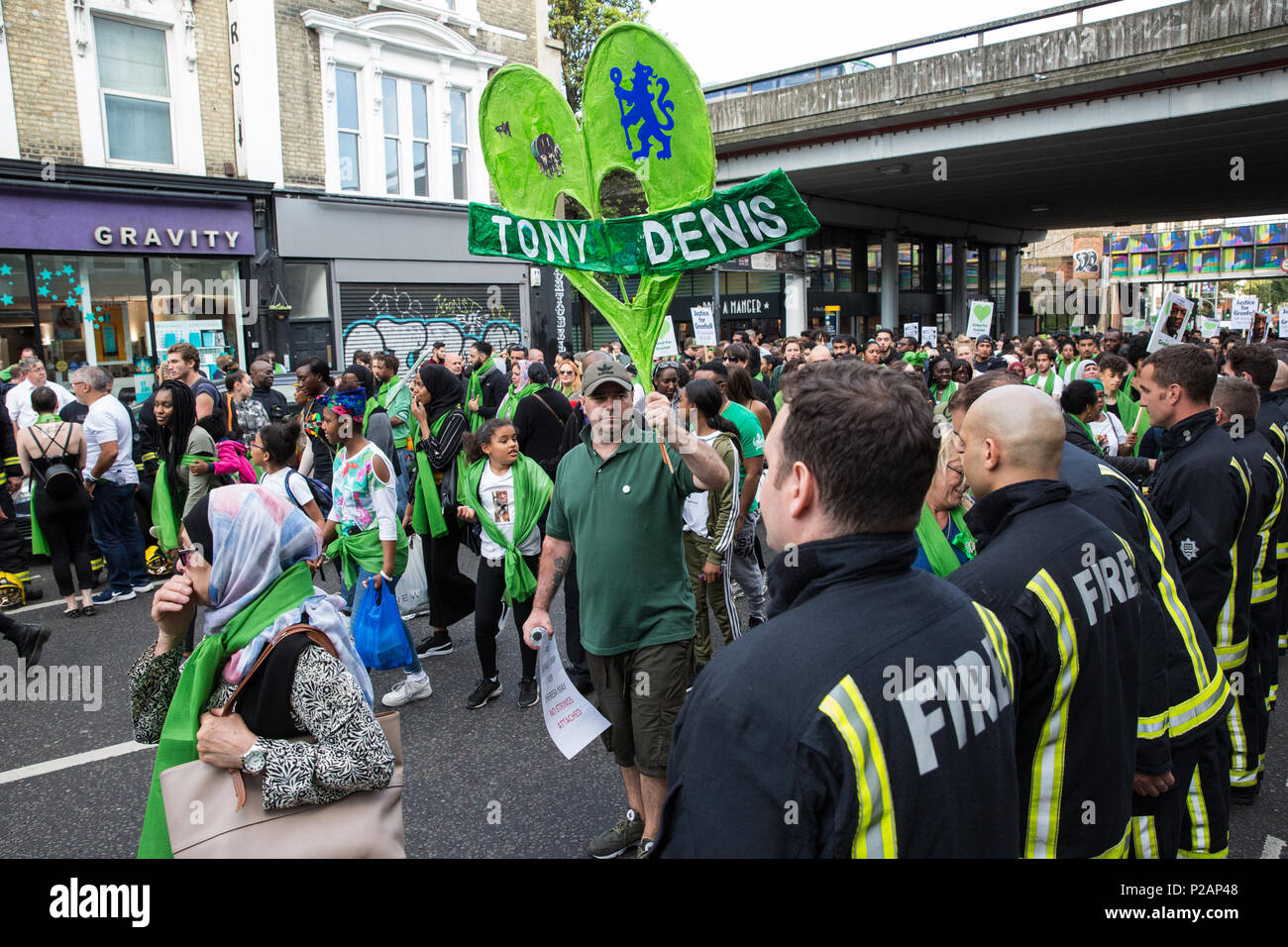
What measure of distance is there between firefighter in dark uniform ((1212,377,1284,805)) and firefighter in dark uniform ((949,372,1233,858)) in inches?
47.1

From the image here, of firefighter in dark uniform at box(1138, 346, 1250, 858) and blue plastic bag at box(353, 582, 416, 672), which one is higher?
firefighter in dark uniform at box(1138, 346, 1250, 858)

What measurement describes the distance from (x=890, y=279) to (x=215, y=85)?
1957 centimetres

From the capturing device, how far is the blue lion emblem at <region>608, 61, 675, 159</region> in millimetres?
3410

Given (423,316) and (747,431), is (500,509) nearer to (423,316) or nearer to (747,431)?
(747,431)

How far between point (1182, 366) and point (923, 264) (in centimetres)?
2943

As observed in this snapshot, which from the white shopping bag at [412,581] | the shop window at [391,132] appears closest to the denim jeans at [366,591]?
the white shopping bag at [412,581]

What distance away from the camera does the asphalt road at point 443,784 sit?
3650mm

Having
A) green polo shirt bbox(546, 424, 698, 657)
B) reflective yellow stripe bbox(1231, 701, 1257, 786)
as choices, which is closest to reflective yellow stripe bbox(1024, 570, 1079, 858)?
green polo shirt bbox(546, 424, 698, 657)

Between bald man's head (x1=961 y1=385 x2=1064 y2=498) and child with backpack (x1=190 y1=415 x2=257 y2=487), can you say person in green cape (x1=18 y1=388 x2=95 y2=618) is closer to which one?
child with backpack (x1=190 y1=415 x2=257 y2=487)

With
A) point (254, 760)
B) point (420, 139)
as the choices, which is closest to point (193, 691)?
point (254, 760)

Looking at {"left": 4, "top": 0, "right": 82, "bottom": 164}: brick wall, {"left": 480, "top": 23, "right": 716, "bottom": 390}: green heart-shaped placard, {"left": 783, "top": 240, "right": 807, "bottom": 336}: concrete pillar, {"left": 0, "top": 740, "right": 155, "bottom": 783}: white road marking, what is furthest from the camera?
{"left": 783, "top": 240, "right": 807, "bottom": 336}: concrete pillar
